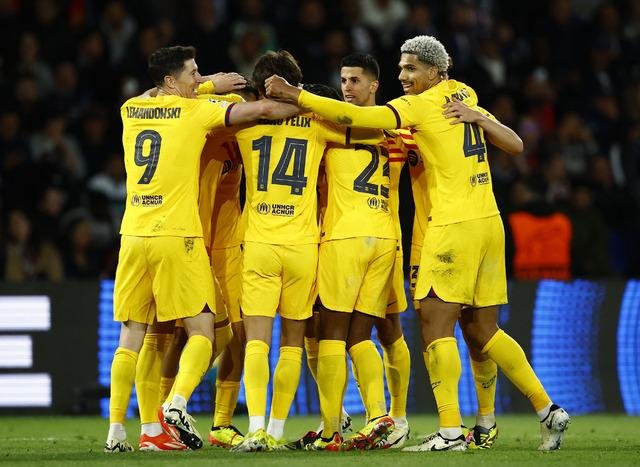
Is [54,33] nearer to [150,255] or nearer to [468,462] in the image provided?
[150,255]

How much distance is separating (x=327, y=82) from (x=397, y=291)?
7266mm

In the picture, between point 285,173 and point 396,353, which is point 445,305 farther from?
point 285,173

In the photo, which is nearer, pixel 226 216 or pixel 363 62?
pixel 363 62

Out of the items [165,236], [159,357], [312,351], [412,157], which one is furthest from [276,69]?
[159,357]

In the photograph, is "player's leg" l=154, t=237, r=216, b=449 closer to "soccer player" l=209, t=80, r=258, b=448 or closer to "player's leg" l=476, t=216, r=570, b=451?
"soccer player" l=209, t=80, r=258, b=448

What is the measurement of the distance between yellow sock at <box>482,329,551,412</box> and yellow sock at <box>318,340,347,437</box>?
1.05 meters

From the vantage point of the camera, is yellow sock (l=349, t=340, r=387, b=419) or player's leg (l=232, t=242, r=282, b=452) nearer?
player's leg (l=232, t=242, r=282, b=452)

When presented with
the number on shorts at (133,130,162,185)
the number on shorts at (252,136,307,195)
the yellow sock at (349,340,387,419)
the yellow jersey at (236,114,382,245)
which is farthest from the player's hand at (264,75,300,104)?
the yellow sock at (349,340,387,419)

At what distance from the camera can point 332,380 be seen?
29.6ft

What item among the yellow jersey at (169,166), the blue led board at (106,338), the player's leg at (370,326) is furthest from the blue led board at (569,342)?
the yellow jersey at (169,166)

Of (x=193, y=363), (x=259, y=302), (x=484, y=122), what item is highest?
(x=484, y=122)

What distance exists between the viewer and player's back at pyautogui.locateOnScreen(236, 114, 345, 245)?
900cm

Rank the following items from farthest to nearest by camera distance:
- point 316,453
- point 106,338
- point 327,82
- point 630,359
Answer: point 327,82 < point 630,359 < point 106,338 < point 316,453

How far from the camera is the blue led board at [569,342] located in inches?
520
